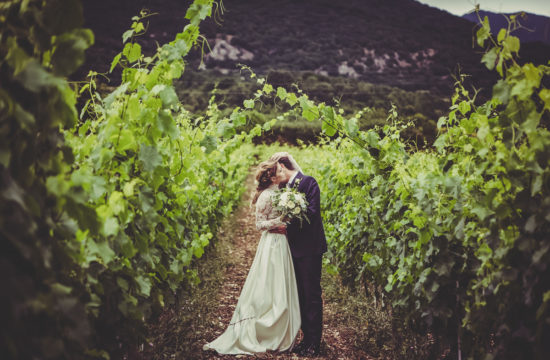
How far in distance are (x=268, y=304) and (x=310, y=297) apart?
0.44 m

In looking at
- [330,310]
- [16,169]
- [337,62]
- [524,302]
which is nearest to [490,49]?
[524,302]

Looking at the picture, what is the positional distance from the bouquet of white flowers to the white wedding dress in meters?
0.17

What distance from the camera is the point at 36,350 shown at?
1317 mm

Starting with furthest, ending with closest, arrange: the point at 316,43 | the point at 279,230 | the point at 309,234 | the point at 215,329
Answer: the point at 316,43, the point at 215,329, the point at 279,230, the point at 309,234

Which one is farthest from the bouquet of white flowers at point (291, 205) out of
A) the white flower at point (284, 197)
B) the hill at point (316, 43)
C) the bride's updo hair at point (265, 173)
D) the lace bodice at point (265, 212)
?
the hill at point (316, 43)

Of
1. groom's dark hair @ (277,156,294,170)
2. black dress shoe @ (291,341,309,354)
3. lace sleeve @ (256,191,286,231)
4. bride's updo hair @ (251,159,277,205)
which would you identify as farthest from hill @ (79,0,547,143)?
black dress shoe @ (291,341,309,354)

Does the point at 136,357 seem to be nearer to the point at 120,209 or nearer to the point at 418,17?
the point at 120,209

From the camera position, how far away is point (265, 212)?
422cm

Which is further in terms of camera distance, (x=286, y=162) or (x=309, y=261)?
(x=286, y=162)

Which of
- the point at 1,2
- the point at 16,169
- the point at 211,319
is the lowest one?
the point at 211,319

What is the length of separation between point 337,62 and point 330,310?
5123 cm

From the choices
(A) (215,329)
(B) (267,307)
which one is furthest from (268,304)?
(A) (215,329)

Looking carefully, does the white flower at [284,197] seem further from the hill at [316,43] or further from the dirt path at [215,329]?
the hill at [316,43]

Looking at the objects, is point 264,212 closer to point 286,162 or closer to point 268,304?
point 286,162
